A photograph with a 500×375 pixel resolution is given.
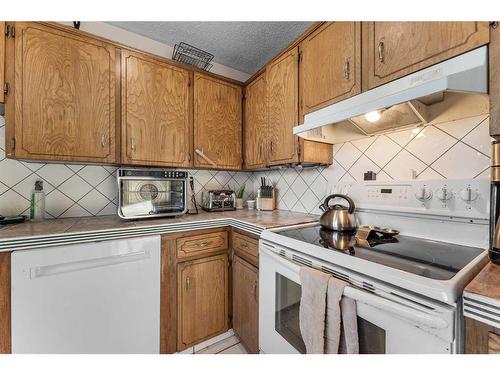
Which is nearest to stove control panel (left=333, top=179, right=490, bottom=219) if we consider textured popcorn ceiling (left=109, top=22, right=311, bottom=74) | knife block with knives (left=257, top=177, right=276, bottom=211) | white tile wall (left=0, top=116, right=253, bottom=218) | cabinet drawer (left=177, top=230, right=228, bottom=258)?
knife block with knives (left=257, top=177, right=276, bottom=211)

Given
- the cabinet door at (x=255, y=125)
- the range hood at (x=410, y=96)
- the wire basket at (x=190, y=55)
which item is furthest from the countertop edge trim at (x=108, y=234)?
the wire basket at (x=190, y=55)

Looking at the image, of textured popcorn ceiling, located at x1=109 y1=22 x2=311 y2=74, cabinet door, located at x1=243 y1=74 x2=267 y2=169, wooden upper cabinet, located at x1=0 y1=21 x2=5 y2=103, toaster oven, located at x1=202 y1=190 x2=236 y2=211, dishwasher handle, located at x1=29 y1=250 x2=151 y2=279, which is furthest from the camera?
toaster oven, located at x1=202 y1=190 x2=236 y2=211

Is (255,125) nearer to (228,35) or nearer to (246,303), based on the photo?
(228,35)

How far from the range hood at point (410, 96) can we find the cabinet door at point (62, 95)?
1211mm

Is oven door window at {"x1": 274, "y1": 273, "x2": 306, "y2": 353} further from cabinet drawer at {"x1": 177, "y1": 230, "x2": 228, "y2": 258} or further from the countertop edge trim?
cabinet drawer at {"x1": 177, "y1": 230, "x2": 228, "y2": 258}

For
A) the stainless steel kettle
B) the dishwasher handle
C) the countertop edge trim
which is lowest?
the dishwasher handle

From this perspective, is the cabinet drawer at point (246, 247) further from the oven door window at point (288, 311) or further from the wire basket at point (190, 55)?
the wire basket at point (190, 55)

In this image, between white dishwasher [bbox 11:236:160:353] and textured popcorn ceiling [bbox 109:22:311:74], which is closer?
white dishwasher [bbox 11:236:160:353]

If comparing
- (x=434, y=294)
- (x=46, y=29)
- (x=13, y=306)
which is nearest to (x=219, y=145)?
(x=46, y=29)

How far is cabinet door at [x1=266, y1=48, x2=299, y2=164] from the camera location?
1.39 metres

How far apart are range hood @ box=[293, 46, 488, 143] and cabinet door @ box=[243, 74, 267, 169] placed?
49cm

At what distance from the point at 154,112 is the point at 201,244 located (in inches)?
38.3

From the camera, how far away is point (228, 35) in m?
1.64
